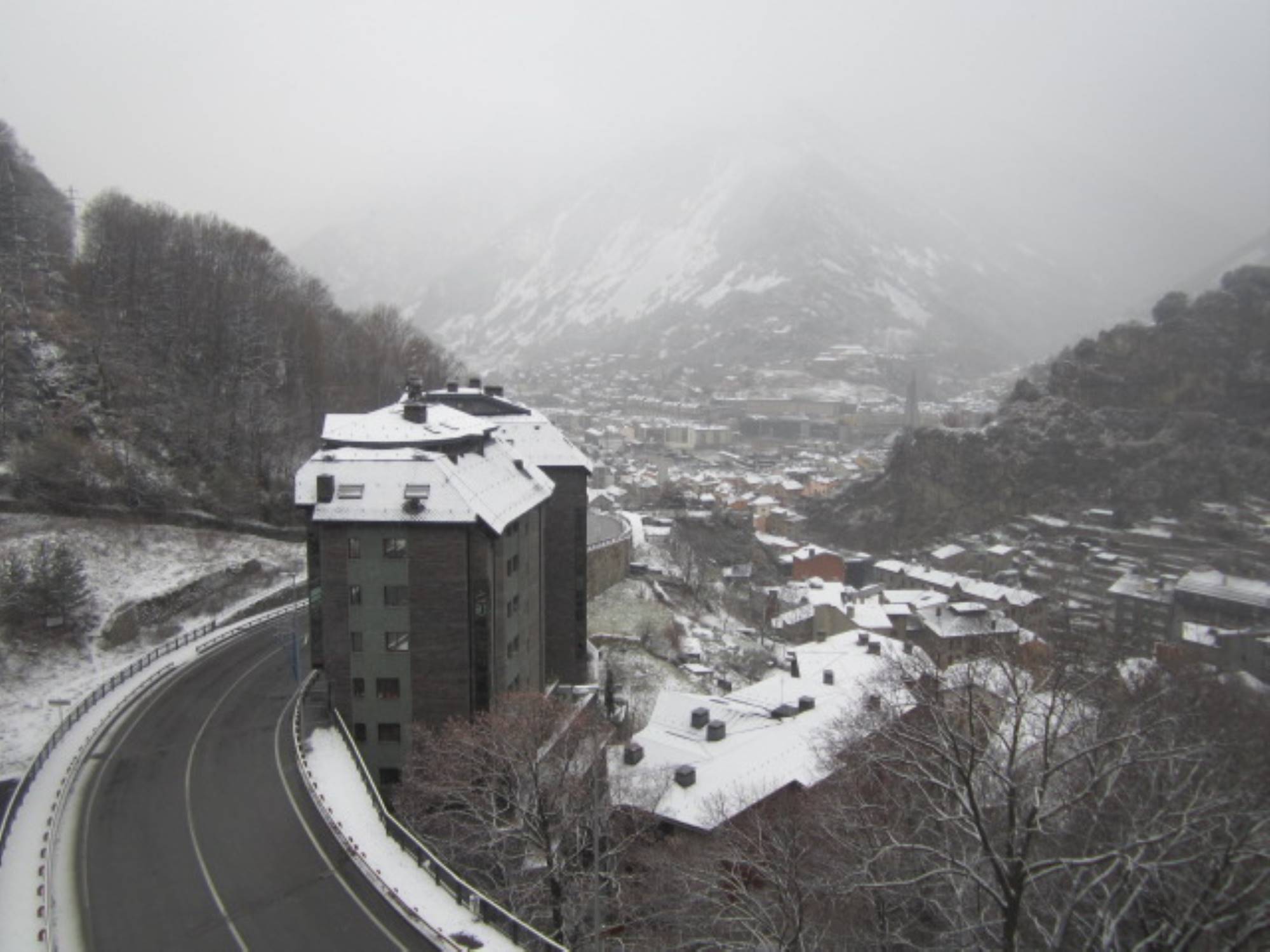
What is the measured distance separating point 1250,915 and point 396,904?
13.9m

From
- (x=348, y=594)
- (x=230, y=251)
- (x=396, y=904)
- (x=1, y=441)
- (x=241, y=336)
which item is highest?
(x=230, y=251)

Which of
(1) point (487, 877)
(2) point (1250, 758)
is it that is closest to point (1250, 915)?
(2) point (1250, 758)

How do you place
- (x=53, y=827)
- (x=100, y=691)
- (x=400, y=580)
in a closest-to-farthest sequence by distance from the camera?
1. (x=53, y=827)
2. (x=400, y=580)
3. (x=100, y=691)

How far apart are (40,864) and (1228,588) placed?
6184 centimetres

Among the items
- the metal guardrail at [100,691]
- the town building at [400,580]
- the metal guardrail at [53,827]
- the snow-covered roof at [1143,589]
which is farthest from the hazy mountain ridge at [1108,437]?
the metal guardrail at [53,827]

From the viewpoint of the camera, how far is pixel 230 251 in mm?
62438

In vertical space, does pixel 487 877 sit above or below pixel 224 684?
below

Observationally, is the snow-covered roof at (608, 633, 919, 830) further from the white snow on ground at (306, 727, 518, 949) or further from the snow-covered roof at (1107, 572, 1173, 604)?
the snow-covered roof at (1107, 572, 1173, 604)

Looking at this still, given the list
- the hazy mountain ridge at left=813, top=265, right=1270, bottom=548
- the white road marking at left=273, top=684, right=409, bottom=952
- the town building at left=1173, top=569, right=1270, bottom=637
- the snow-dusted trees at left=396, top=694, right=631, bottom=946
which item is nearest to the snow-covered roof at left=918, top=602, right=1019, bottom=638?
the town building at left=1173, top=569, right=1270, bottom=637

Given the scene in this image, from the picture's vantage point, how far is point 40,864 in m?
18.1

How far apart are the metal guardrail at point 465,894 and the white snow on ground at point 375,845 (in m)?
0.12

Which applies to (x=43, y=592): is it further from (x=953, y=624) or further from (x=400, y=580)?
(x=953, y=624)

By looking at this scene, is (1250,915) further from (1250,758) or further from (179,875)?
(179,875)

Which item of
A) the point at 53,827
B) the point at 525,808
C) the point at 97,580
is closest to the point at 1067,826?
the point at 525,808
